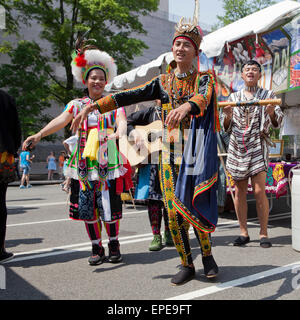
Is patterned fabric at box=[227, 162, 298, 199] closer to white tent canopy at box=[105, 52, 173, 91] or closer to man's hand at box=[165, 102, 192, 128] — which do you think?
white tent canopy at box=[105, 52, 173, 91]

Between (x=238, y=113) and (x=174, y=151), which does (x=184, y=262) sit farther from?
(x=238, y=113)

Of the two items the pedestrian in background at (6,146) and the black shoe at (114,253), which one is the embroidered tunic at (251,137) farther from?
the pedestrian in background at (6,146)

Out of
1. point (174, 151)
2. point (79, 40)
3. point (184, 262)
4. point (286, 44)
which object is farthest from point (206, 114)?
point (286, 44)

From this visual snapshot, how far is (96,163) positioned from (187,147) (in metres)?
1.09

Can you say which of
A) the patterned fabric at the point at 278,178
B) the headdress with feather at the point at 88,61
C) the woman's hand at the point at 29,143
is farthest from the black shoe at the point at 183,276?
the patterned fabric at the point at 278,178

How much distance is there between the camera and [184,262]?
3.18 meters

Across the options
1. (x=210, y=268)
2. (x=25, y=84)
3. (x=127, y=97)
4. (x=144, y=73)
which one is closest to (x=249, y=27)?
(x=144, y=73)

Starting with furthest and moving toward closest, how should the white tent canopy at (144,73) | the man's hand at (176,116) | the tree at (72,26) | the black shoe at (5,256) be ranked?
1. the tree at (72,26)
2. the white tent canopy at (144,73)
3. the black shoe at (5,256)
4. the man's hand at (176,116)

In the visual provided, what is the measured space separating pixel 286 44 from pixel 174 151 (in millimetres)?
3845

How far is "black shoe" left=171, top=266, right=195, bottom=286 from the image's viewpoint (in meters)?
3.07

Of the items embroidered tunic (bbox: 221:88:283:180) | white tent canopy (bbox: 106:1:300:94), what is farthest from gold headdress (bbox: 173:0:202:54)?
white tent canopy (bbox: 106:1:300:94)

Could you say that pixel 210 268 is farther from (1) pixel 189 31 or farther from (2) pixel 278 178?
(2) pixel 278 178

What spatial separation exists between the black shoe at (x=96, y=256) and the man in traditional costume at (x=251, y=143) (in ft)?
5.42

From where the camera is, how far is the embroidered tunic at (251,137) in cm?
448
